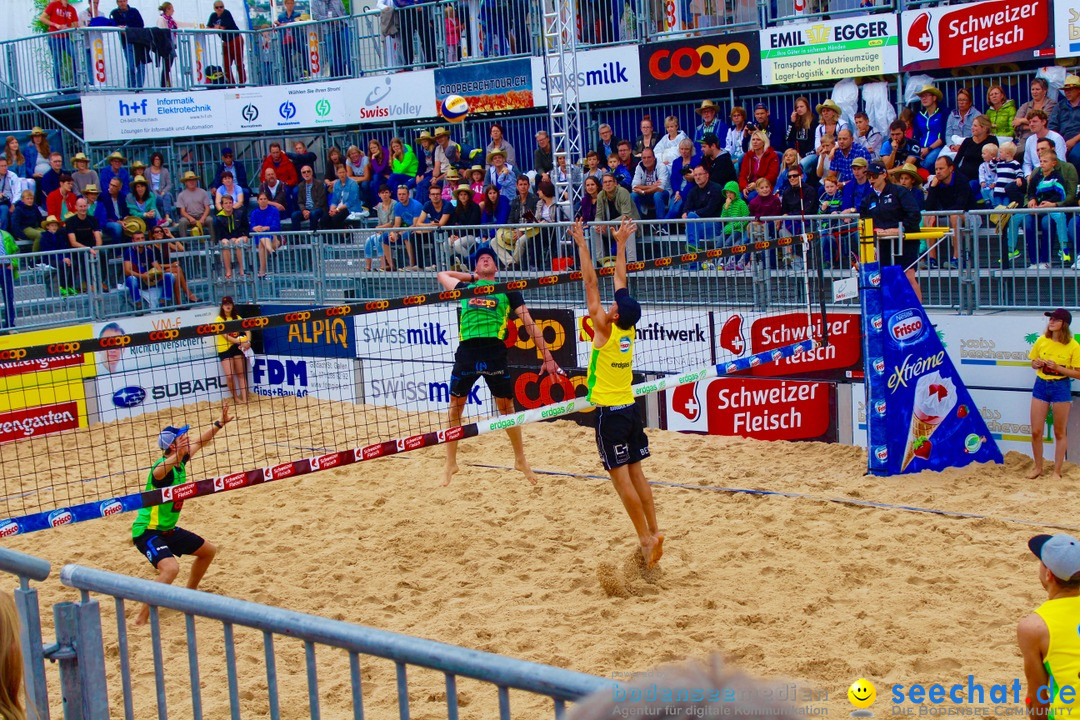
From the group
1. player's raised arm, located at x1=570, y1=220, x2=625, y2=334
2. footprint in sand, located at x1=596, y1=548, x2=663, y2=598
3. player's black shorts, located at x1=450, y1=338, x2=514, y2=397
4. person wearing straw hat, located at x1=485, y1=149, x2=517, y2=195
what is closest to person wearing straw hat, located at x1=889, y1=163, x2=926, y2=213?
player's black shorts, located at x1=450, y1=338, x2=514, y2=397

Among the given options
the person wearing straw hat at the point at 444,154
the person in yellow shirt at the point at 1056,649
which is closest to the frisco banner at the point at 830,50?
the person wearing straw hat at the point at 444,154

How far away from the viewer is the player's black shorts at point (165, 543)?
24.3 feet

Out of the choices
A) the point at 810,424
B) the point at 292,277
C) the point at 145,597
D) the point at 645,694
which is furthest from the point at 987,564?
the point at 292,277

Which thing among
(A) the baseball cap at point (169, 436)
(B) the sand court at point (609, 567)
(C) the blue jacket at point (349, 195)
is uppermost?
(C) the blue jacket at point (349, 195)

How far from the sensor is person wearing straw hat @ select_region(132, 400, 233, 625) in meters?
7.32

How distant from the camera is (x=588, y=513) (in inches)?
359

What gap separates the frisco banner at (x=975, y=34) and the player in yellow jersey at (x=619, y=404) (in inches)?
275

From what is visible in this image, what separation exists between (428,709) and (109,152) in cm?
1512

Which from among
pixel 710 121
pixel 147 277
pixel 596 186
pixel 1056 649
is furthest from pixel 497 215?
pixel 1056 649

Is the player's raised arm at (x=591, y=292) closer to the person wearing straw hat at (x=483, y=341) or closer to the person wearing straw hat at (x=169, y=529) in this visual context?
the person wearing straw hat at (x=483, y=341)

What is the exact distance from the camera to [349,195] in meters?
16.5

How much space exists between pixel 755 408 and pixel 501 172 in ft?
17.6

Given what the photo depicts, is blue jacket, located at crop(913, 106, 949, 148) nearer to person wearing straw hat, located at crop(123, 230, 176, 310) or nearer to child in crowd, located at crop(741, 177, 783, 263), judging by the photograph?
child in crowd, located at crop(741, 177, 783, 263)

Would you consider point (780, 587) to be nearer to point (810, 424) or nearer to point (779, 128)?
point (810, 424)
